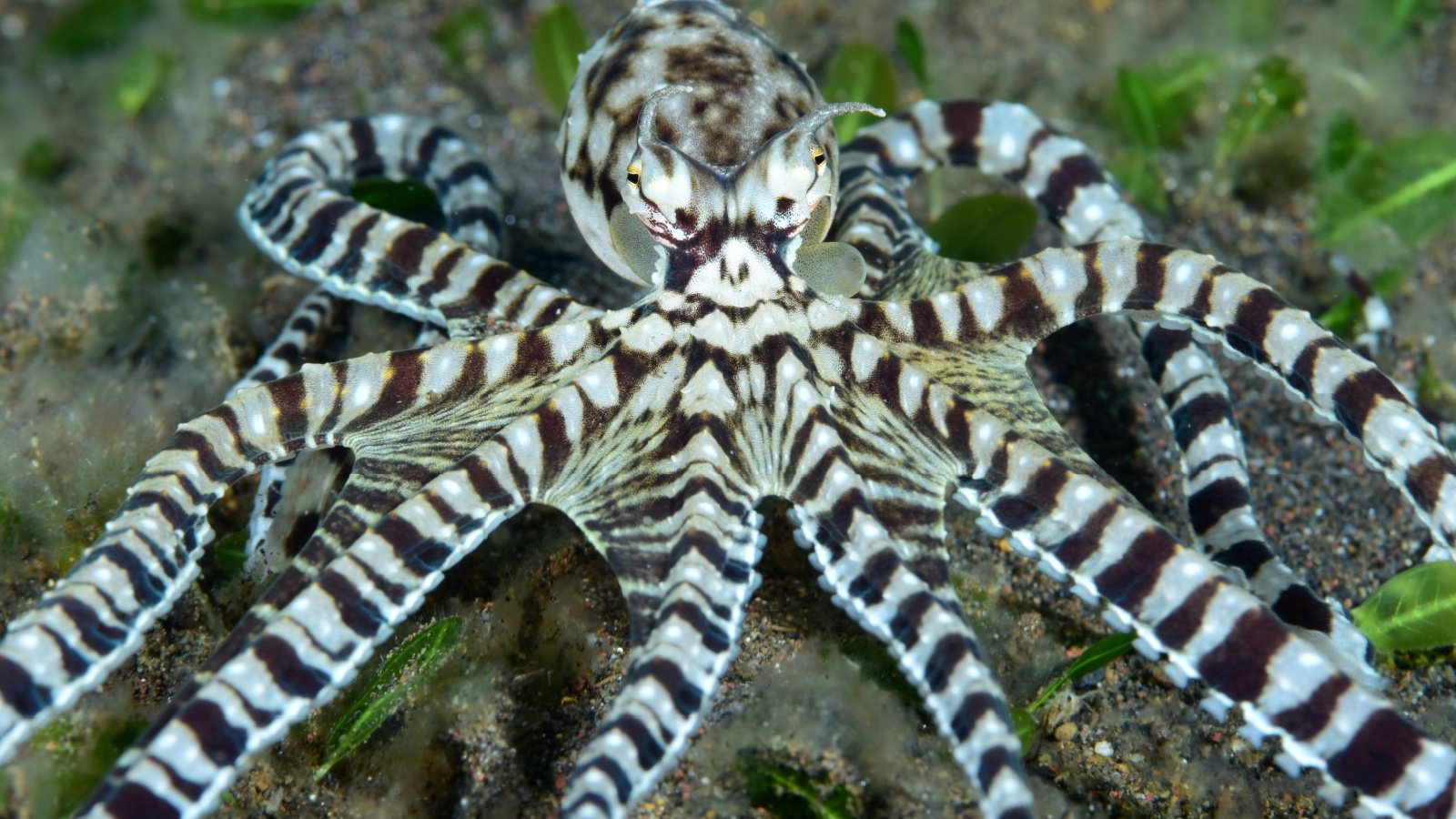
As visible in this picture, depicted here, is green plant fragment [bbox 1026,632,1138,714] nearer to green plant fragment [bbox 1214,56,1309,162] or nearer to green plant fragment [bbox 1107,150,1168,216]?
green plant fragment [bbox 1107,150,1168,216]

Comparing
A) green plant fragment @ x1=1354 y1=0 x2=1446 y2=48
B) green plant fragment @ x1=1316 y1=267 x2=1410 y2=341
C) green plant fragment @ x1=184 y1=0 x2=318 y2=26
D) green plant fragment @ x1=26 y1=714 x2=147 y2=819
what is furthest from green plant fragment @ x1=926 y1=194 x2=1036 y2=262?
green plant fragment @ x1=184 y1=0 x2=318 y2=26

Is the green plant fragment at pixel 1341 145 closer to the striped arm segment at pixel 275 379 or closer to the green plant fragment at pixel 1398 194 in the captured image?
the green plant fragment at pixel 1398 194

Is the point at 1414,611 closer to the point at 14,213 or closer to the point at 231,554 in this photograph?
the point at 231,554

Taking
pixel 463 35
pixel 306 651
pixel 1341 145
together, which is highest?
pixel 463 35

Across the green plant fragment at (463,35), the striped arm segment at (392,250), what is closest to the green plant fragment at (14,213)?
the striped arm segment at (392,250)

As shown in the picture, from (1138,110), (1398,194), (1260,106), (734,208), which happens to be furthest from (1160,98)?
(734,208)

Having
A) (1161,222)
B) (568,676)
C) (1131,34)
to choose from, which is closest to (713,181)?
(568,676)
